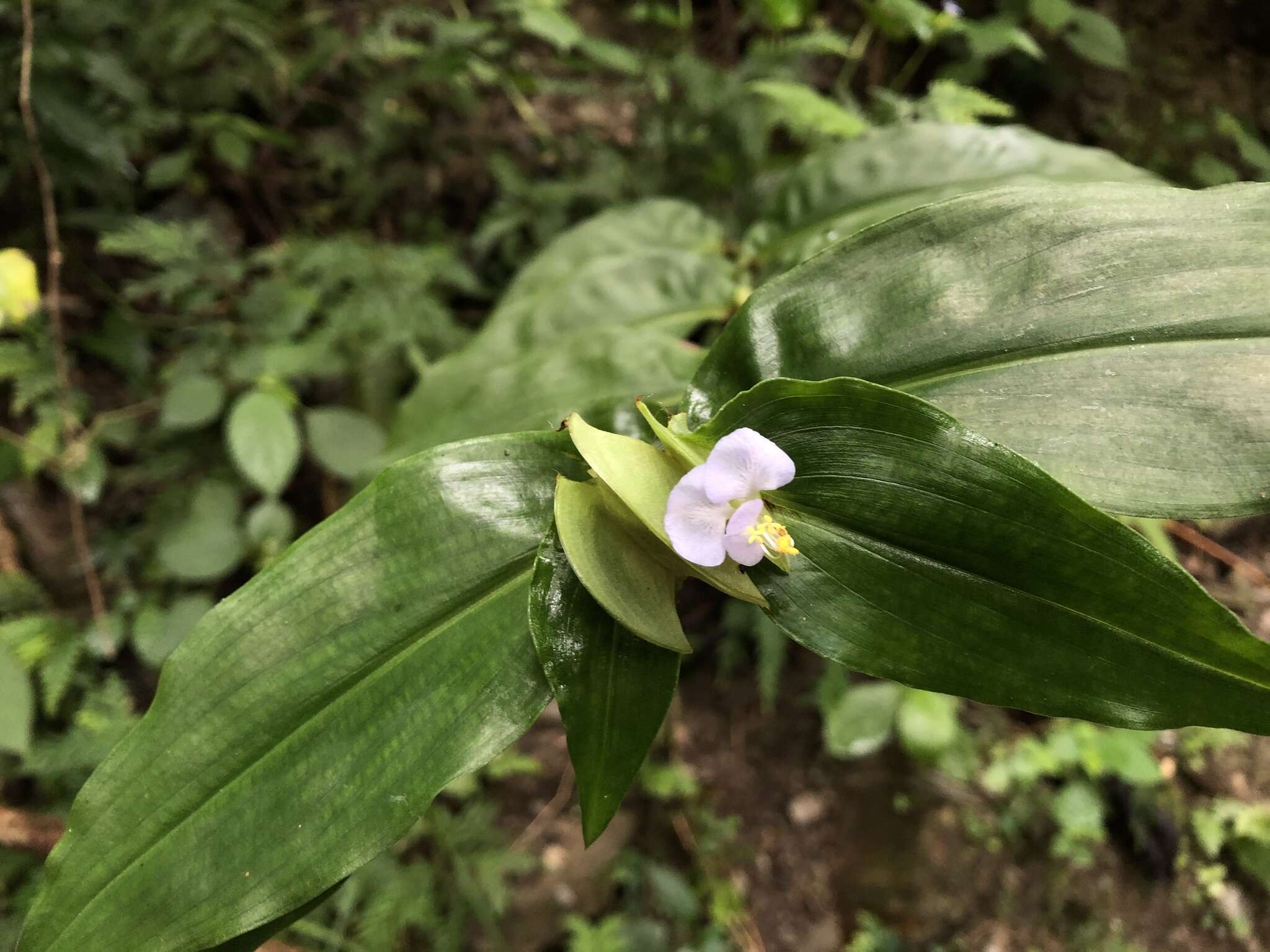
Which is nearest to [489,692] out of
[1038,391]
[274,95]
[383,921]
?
[1038,391]

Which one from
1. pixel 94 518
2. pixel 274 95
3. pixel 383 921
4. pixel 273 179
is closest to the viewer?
pixel 383 921

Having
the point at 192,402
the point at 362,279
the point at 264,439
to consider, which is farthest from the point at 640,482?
the point at 192,402

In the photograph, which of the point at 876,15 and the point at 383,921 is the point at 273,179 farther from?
the point at 383,921

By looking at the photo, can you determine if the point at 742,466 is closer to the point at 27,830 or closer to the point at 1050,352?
the point at 1050,352

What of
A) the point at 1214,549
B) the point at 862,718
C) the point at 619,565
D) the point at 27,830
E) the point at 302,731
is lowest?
the point at 862,718

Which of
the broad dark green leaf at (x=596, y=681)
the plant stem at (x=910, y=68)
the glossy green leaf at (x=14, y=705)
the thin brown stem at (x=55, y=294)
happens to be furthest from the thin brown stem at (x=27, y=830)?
the plant stem at (x=910, y=68)

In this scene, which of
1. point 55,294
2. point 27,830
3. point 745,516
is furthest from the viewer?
point 55,294
